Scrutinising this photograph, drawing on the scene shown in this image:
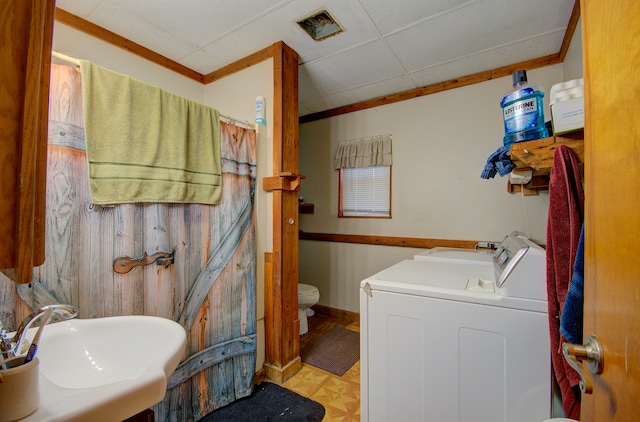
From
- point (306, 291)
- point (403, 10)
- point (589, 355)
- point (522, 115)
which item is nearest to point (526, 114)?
point (522, 115)

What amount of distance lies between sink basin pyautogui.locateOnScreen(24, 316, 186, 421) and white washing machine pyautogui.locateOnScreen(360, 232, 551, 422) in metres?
0.87

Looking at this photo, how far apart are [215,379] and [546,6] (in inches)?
119

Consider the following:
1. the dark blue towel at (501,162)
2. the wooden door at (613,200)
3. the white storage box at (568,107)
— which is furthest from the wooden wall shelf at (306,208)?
the wooden door at (613,200)

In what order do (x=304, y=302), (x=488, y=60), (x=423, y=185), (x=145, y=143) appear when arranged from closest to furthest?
(x=145, y=143) < (x=488, y=60) < (x=304, y=302) < (x=423, y=185)

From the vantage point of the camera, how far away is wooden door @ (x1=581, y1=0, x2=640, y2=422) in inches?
16.1

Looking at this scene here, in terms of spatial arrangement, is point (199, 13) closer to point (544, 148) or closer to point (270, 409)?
point (544, 148)

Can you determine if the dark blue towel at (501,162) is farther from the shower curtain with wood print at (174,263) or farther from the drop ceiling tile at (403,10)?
the shower curtain with wood print at (174,263)

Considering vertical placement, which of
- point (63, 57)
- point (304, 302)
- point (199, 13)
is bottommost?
point (304, 302)

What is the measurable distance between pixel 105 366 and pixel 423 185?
260 centimetres

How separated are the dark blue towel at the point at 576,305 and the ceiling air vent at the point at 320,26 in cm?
180

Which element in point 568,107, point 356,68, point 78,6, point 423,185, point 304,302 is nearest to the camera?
point 568,107

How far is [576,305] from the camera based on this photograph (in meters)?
0.71

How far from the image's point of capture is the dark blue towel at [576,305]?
0.70 metres

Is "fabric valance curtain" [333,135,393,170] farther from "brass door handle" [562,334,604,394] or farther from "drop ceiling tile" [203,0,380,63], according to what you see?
"brass door handle" [562,334,604,394]
